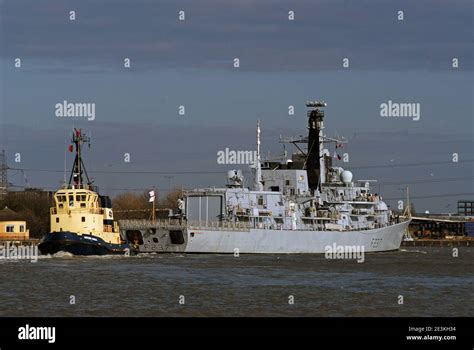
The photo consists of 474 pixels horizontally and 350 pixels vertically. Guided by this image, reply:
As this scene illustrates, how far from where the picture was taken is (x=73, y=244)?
7875 cm

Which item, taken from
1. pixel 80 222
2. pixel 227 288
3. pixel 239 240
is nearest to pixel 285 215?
pixel 239 240

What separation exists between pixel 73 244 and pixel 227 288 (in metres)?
27.5

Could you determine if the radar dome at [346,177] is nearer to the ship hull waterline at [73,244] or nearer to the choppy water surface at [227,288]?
the choppy water surface at [227,288]

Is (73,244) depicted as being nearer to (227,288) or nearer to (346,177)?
(227,288)

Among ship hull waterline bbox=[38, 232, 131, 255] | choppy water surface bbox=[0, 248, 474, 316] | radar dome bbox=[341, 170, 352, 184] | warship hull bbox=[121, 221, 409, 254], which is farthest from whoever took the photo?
radar dome bbox=[341, 170, 352, 184]

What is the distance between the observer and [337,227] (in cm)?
10469

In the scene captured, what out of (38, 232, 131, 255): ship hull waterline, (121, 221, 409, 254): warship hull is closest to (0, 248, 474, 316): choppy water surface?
(38, 232, 131, 255): ship hull waterline

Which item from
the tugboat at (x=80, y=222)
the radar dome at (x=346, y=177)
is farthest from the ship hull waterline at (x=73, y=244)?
the radar dome at (x=346, y=177)

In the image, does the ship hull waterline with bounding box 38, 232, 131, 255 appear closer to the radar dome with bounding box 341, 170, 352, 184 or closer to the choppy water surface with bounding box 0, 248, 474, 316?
the choppy water surface with bounding box 0, 248, 474, 316

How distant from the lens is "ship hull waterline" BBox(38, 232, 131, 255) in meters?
78.7

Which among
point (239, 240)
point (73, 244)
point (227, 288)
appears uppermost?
point (239, 240)

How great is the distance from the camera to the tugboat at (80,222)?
7906 cm

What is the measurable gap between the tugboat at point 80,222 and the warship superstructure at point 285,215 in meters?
9.08
